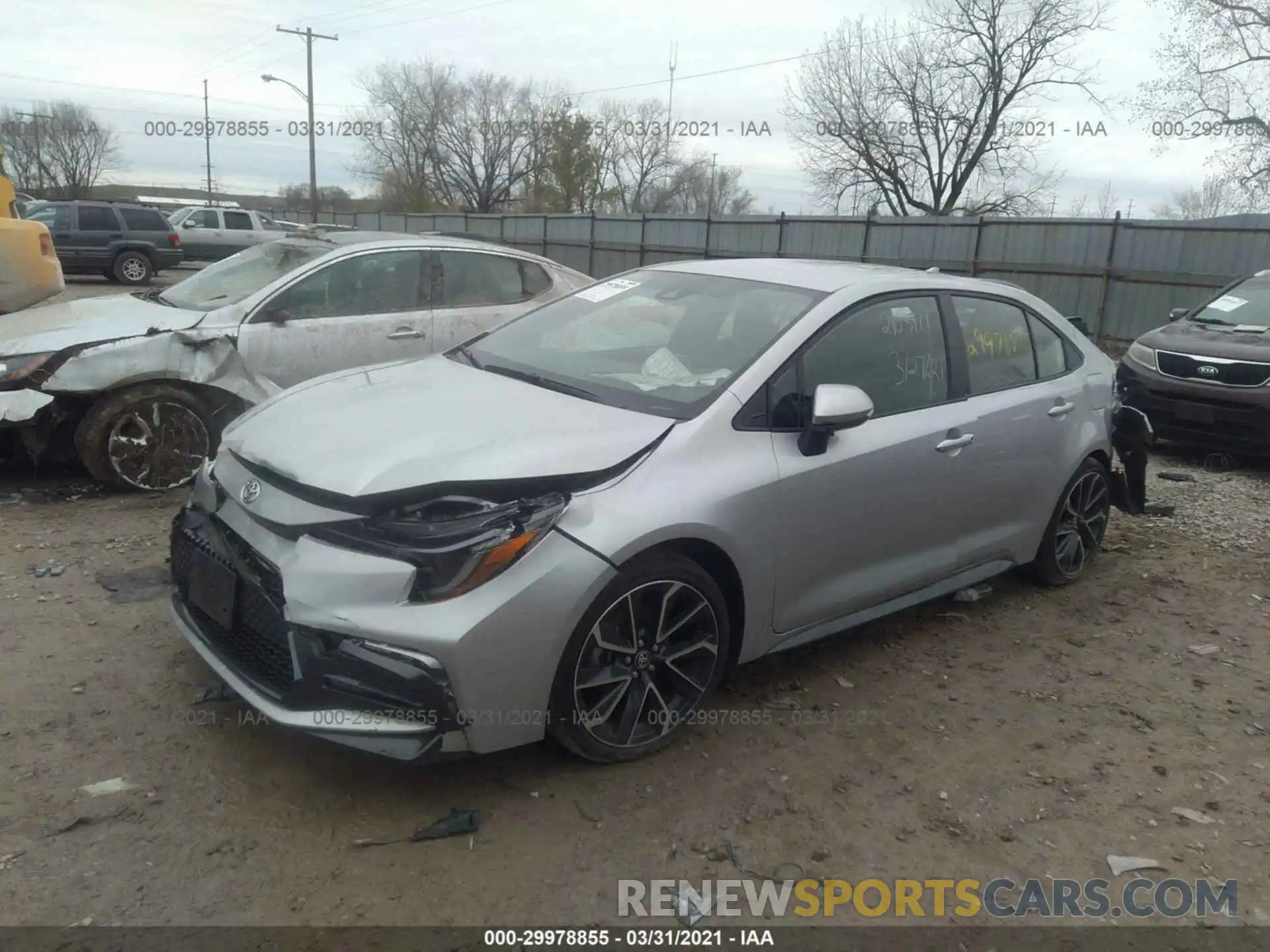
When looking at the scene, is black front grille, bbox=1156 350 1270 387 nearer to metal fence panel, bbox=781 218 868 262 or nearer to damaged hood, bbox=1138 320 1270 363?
damaged hood, bbox=1138 320 1270 363

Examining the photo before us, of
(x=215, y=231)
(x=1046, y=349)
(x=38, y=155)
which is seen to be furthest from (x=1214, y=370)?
(x=38, y=155)

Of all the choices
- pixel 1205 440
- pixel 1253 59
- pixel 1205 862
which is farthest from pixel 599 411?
pixel 1253 59

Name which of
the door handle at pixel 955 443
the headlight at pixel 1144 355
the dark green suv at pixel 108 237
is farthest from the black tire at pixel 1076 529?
the dark green suv at pixel 108 237

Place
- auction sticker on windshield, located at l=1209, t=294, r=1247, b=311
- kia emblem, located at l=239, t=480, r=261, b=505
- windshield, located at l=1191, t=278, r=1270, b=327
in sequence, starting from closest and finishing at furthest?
kia emblem, located at l=239, t=480, r=261, b=505, windshield, located at l=1191, t=278, r=1270, b=327, auction sticker on windshield, located at l=1209, t=294, r=1247, b=311

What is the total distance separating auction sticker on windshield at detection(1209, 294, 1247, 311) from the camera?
8.46 meters

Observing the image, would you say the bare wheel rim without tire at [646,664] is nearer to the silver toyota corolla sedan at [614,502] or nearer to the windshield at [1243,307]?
the silver toyota corolla sedan at [614,502]

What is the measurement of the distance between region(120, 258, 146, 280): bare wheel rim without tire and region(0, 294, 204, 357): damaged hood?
56.8 ft

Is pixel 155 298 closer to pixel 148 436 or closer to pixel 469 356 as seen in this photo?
pixel 148 436

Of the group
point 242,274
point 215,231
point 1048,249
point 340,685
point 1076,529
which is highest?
point 1048,249

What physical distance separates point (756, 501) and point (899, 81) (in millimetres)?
33482

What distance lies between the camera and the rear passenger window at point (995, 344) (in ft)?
13.9

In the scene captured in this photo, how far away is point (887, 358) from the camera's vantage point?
12.8ft

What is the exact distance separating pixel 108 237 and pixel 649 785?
72.8ft

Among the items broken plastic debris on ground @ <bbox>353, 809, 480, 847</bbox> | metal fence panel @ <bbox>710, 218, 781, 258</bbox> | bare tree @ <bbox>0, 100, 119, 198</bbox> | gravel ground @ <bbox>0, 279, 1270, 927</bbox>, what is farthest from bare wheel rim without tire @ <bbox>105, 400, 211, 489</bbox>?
bare tree @ <bbox>0, 100, 119, 198</bbox>
